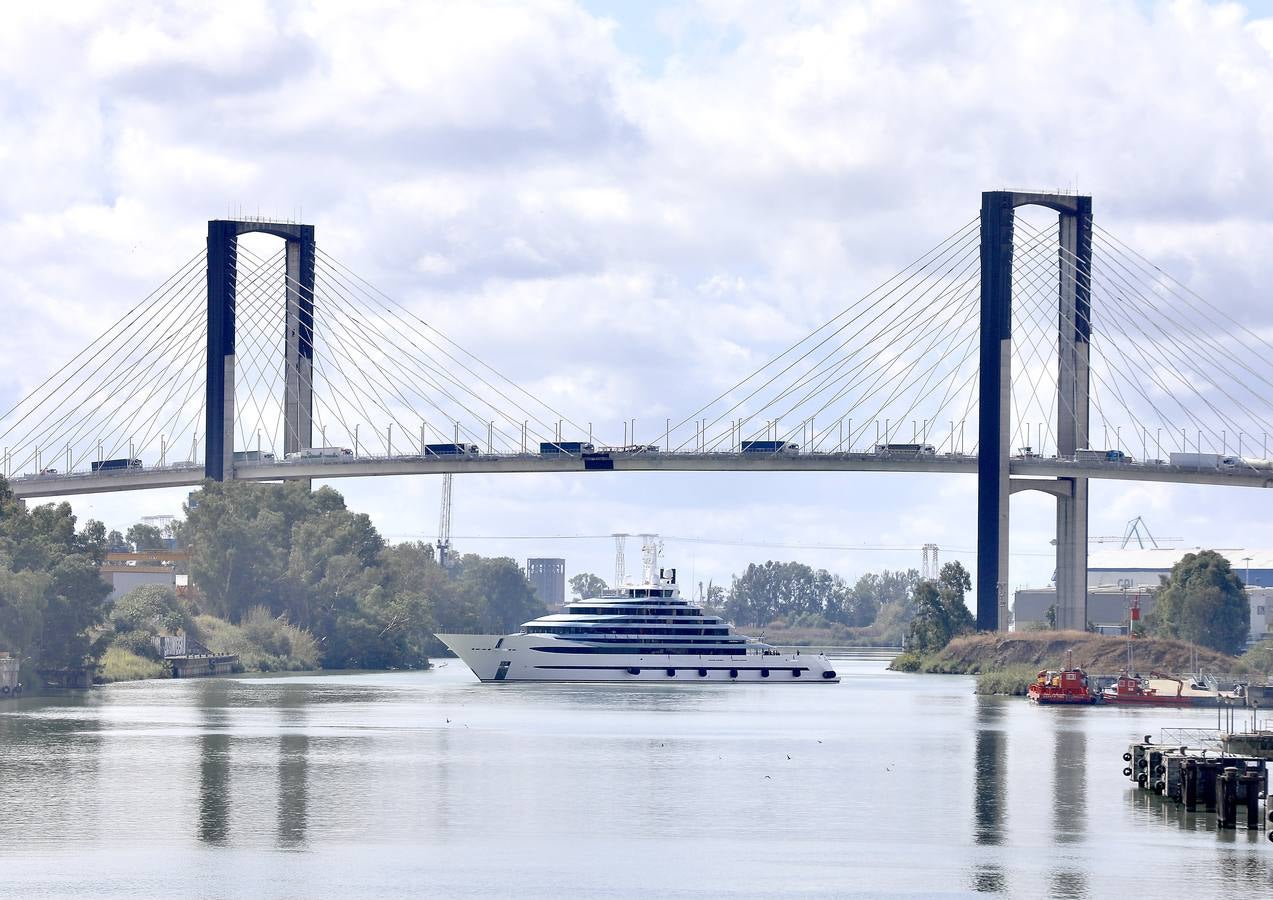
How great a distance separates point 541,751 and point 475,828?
21.0m

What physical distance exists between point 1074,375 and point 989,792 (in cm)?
7156

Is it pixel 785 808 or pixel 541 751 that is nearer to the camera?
pixel 785 808

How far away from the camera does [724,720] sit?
96.3 meters

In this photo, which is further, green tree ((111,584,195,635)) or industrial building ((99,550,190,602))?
industrial building ((99,550,190,602))

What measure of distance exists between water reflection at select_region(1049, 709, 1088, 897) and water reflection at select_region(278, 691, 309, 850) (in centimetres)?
1658

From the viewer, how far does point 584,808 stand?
5988 centimetres

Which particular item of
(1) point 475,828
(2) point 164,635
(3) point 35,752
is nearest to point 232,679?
(2) point 164,635

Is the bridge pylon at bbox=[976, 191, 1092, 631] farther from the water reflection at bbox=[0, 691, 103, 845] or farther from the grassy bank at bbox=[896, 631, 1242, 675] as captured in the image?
the water reflection at bbox=[0, 691, 103, 845]

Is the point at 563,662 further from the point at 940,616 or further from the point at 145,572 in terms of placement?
the point at 145,572

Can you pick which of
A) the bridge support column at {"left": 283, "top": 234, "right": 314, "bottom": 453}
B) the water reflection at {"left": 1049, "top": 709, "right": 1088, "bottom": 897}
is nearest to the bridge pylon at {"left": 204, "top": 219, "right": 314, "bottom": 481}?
the bridge support column at {"left": 283, "top": 234, "right": 314, "bottom": 453}

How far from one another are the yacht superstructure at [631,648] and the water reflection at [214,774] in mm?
30325

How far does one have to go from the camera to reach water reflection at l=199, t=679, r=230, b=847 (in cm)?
5469

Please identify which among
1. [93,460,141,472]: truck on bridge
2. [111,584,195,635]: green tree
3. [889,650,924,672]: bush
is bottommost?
[889,650,924,672]: bush

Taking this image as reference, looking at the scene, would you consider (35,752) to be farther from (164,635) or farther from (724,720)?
(164,635)
